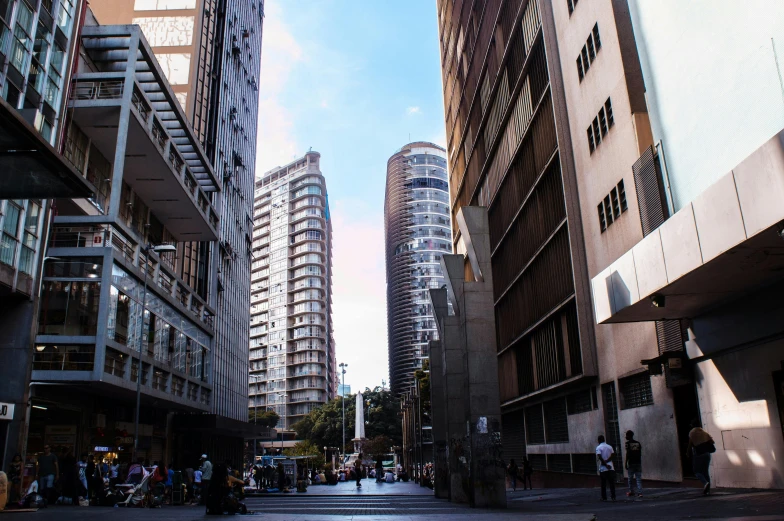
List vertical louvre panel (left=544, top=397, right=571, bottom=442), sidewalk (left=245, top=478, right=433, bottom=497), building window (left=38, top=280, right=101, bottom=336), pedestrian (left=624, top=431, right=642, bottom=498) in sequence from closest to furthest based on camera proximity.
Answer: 1. pedestrian (left=624, top=431, right=642, bottom=498)
2. building window (left=38, top=280, right=101, bottom=336)
3. vertical louvre panel (left=544, top=397, right=571, bottom=442)
4. sidewalk (left=245, top=478, right=433, bottom=497)

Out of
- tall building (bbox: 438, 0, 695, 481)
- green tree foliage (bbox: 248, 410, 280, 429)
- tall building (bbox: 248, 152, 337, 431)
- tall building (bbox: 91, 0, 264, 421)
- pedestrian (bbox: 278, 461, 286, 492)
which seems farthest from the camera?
tall building (bbox: 248, 152, 337, 431)

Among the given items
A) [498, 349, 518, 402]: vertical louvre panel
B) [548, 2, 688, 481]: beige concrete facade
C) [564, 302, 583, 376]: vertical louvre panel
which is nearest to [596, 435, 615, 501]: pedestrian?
[548, 2, 688, 481]: beige concrete facade

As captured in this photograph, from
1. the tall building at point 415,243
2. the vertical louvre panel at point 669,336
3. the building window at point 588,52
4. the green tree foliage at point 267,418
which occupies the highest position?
the tall building at point 415,243

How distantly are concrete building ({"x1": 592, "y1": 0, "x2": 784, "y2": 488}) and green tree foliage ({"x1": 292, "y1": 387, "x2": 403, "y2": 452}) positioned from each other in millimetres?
83867

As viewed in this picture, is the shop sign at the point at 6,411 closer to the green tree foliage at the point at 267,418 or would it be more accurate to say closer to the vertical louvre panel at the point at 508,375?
the vertical louvre panel at the point at 508,375

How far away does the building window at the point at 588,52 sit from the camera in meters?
23.1

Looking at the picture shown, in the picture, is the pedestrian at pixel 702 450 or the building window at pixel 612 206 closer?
the pedestrian at pixel 702 450

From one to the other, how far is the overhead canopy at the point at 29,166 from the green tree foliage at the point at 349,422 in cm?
9092

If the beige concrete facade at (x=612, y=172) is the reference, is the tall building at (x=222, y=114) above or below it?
above

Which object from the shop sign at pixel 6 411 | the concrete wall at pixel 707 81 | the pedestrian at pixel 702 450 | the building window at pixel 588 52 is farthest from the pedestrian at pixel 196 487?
the building window at pixel 588 52

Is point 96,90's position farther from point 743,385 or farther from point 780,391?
point 780,391

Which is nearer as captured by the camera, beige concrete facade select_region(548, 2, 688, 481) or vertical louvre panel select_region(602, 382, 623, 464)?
beige concrete facade select_region(548, 2, 688, 481)

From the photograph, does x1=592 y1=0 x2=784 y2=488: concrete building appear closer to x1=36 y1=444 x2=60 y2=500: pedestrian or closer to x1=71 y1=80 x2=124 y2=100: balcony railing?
x1=36 y1=444 x2=60 y2=500: pedestrian

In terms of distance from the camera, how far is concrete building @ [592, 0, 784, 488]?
11.0m
